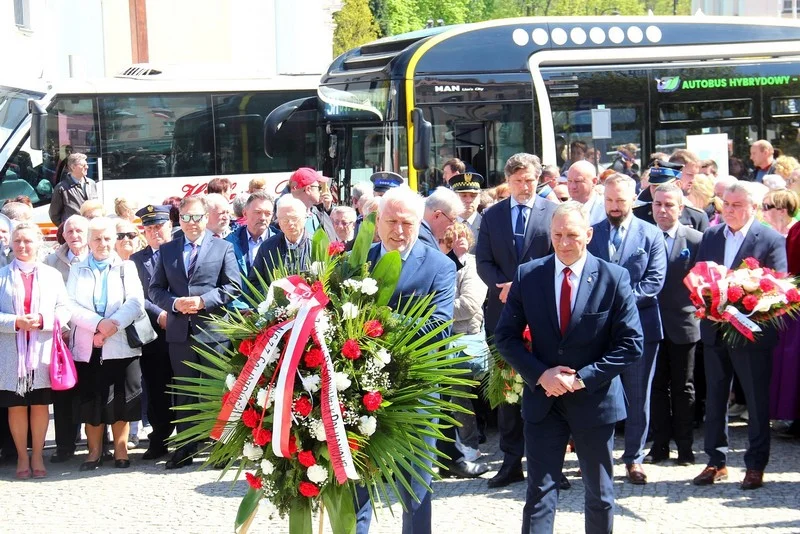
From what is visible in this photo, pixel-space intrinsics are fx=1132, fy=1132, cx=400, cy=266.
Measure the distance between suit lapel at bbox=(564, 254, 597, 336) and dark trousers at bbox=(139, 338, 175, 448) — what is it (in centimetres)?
475

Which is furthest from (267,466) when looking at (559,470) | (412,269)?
(559,470)

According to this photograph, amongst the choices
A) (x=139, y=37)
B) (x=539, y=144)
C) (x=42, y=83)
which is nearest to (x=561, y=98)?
(x=539, y=144)

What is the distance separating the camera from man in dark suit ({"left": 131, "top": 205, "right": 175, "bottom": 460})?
9672mm

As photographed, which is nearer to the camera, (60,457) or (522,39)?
(60,457)

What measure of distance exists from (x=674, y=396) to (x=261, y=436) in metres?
4.54

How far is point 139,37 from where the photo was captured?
36750 millimetres

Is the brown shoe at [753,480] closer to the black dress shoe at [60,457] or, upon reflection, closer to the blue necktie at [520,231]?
the blue necktie at [520,231]

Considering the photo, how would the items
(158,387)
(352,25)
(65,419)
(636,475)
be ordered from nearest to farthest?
1. (636,475)
2. (65,419)
3. (158,387)
4. (352,25)

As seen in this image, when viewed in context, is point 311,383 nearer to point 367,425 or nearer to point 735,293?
point 367,425

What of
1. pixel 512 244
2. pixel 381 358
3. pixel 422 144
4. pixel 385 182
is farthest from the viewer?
pixel 422 144

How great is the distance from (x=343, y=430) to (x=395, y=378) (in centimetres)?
42

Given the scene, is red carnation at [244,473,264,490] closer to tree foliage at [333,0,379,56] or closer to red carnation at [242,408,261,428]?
red carnation at [242,408,261,428]

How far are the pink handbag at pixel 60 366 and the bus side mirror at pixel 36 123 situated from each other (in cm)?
1048

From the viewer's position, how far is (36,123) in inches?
744
